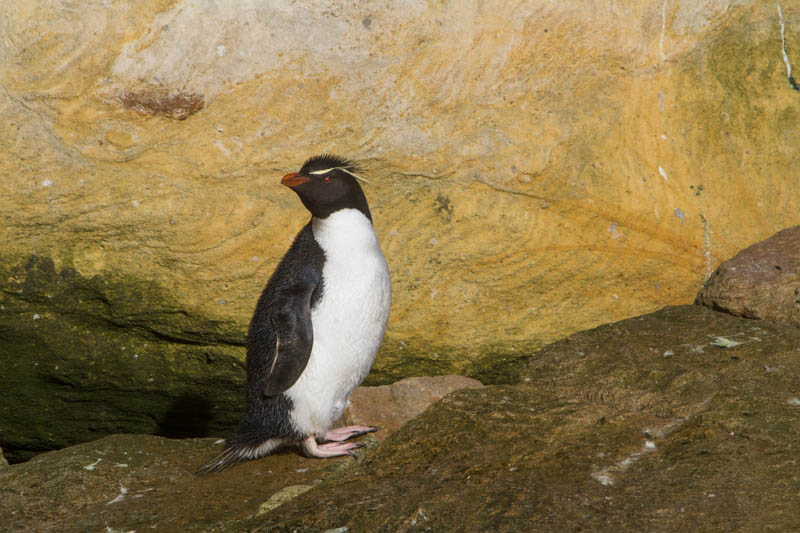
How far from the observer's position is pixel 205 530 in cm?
235

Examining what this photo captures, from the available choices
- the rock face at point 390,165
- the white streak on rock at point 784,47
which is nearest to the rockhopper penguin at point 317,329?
the rock face at point 390,165

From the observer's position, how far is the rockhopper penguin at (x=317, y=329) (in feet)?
9.45

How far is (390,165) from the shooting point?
377 cm

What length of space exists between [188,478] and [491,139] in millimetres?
1995

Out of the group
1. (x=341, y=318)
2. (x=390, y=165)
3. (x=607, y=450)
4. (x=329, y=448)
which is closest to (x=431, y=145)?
Result: (x=390, y=165)

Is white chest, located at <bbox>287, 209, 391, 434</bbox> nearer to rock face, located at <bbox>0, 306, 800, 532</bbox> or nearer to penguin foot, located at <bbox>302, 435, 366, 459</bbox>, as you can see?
penguin foot, located at <bbox>302, 435, 366, 459</bbox>

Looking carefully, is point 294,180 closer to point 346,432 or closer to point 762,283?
point 346,432

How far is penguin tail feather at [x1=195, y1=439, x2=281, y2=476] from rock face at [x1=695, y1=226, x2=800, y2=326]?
1.94 metres

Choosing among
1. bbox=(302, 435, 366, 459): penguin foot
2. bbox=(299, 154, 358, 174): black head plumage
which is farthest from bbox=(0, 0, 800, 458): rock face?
bbox=(302, 435, 366, 459): penguin foot

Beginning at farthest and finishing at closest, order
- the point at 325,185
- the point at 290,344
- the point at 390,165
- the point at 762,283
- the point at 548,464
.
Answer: the point at 390,165 < the point at 762,283 < the point at 325,185 < the point at 290,344 < the point at 548,464

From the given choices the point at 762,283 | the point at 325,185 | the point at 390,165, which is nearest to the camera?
the point at 325,185

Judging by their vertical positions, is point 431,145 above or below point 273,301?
above

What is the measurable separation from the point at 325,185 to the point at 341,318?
1.59ft

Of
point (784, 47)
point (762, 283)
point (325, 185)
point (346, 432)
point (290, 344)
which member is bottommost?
point (346, 432)
